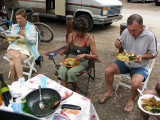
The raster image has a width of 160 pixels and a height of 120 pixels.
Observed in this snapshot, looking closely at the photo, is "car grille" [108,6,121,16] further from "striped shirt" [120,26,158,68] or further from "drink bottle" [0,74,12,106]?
"drink bottle" [0,74,12,106]

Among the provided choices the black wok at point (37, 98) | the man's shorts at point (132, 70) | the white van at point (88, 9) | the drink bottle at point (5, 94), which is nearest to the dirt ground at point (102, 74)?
the man's shorts at point (132, 70)

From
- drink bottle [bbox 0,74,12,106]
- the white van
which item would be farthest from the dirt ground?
drink bottle [bbox 0,74,12,106]

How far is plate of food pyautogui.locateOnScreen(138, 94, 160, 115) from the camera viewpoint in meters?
1.67

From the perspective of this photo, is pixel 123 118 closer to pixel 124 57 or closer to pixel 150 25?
pixel 124 57

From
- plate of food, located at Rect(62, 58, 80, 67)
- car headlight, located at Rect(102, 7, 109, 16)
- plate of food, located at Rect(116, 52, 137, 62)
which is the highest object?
car headlight, located at Rect(102, 7, 109, 16)

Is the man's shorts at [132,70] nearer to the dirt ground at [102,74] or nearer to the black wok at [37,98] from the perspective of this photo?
the dirt ground at [102,74]

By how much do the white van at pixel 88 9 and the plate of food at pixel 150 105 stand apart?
4943 millimetres

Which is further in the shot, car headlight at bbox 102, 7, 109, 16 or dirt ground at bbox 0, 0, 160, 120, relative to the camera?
car headlight at bbox 102, 7, 109, 16

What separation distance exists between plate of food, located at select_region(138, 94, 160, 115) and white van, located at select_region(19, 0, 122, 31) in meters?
4.94

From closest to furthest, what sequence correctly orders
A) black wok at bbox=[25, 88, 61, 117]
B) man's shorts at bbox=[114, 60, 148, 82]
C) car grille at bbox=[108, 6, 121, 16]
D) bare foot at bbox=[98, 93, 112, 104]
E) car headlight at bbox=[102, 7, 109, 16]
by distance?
black wok at bbox=[25, 88, 61, 117] → man's shorts at bbox=[114, 60, 148, 82] → bare foot at bbox=[98, 93, 112, 104] → car headlight at bbox=[102, 7, 109, 16] → car grille at bbox=[108, 6, 121, 16]

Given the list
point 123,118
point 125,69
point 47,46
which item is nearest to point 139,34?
point 125,69

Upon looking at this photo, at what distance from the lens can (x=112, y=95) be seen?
2998 millimetres

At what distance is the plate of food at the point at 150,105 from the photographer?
1.67 m

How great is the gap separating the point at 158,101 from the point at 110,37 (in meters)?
4.78
